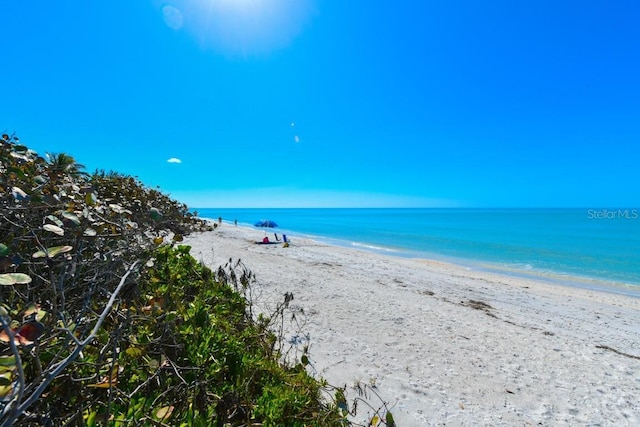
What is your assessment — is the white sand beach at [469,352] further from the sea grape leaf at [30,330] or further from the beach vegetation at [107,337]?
the sea grape leaf at [30,330]

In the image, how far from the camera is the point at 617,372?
532cm

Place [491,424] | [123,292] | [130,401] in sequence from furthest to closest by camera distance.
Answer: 1. [491,424]
2. [123,292]
3. [130,401]

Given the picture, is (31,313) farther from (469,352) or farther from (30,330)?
(469,352)

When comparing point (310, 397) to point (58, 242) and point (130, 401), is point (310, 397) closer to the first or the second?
point (130, 401)

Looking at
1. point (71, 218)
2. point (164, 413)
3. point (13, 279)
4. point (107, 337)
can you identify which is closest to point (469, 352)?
point (164, 413)

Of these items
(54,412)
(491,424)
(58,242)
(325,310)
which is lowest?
(491,424)

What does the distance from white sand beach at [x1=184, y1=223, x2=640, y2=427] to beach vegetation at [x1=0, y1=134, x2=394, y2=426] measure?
0.94 metres

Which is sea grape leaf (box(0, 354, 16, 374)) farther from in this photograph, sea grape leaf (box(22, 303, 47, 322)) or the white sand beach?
the white sand beach

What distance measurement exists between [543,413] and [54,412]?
193 inches

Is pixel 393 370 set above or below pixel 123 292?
below

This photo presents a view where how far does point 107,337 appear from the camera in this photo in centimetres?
202

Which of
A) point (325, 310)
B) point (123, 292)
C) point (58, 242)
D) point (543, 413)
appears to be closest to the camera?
point (58, 242)

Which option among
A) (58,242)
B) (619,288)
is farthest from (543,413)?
(619,288)

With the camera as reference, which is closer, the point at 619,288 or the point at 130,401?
the point at 130,401
